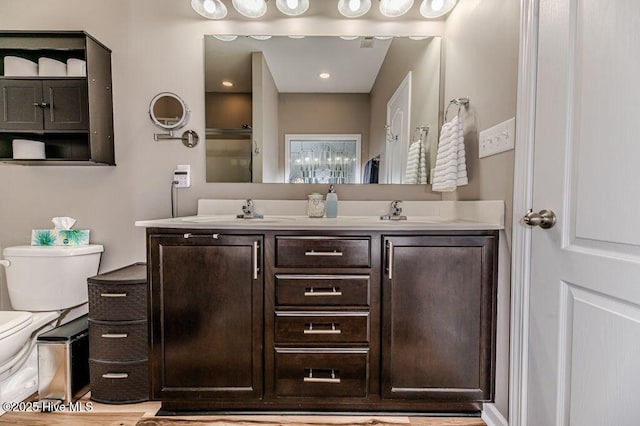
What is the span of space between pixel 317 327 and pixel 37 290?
1.54 meters

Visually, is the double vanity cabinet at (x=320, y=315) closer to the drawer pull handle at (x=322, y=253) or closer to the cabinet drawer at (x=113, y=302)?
the drawer pull handle at (x=322, y=253)

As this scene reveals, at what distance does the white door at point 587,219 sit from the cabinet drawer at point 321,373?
642 millimetres

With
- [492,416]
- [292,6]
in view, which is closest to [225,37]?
[292,6]

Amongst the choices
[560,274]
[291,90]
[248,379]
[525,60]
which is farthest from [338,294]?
[291,90]

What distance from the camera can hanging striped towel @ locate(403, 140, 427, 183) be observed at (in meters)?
1.84

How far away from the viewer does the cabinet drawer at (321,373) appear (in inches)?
51.4

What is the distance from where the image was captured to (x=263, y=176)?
1.87m

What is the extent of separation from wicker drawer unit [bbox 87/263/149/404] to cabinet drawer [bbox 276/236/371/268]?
0.74 m

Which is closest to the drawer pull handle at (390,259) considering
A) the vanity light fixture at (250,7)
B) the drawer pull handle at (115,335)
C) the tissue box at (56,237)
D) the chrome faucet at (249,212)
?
the chrome faucet at (249,212)

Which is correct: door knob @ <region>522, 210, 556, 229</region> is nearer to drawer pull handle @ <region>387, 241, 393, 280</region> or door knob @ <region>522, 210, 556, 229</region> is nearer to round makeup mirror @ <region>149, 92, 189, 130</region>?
drawer pull handle @ <region>387, 241, 393, 280</region>

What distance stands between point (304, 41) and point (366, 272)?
4.68ft

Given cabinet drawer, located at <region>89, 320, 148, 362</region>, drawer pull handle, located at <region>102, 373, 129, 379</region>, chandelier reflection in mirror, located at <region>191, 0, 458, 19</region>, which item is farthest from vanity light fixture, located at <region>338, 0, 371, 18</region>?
drawer pull handle, located at <region>102, 373, 129, 379</region>

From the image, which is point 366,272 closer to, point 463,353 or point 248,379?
point 463,353

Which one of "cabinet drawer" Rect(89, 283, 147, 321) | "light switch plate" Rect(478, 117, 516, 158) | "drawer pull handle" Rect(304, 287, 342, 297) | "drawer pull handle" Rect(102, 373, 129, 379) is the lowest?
"drawer pull handle" Rect(102, 373, 129, 379)
